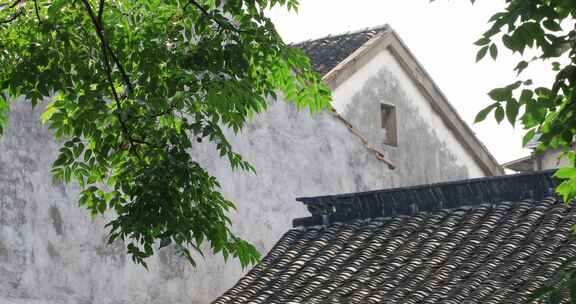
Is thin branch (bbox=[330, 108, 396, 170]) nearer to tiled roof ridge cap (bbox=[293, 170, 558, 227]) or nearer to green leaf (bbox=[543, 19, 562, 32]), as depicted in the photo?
tiled roof ridge cap (bbox=[293, 170, 558, 227])

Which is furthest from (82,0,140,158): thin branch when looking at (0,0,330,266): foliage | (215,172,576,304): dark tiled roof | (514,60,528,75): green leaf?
(215,172,576,304): dark tiled roof

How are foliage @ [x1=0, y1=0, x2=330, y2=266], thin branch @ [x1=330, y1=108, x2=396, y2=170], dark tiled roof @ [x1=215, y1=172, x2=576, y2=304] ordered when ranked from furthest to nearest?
thin branch @ [x1=330, y1=108, x2=396, y2=170] < dark tiled roof @ [x1=215, y1=172, x2=576, y2=304] < foliage @ [x1=0, y1=0, x2=330, y2=266]

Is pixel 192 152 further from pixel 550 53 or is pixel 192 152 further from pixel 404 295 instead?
pixel 550 53

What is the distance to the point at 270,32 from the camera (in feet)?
27.8

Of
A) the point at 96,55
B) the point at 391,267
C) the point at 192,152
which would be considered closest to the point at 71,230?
the point at 192,152

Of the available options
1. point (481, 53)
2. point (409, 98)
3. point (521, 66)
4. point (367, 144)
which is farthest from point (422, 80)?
point (521, 66)

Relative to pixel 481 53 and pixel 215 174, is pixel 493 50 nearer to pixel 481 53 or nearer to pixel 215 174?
pixel 481 53

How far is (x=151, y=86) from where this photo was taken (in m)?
8.20

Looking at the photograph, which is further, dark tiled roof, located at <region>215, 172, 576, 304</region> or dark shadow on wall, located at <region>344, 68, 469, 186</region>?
dark shadow on wall, located at <region>344, 68, 469, 186</region>

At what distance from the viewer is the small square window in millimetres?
20047

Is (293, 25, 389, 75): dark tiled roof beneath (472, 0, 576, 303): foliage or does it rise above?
above

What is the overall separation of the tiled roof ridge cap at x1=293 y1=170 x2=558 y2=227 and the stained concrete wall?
1598 millimetres

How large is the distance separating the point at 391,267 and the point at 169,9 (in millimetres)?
3865

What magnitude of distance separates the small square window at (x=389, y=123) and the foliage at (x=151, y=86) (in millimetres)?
11218
